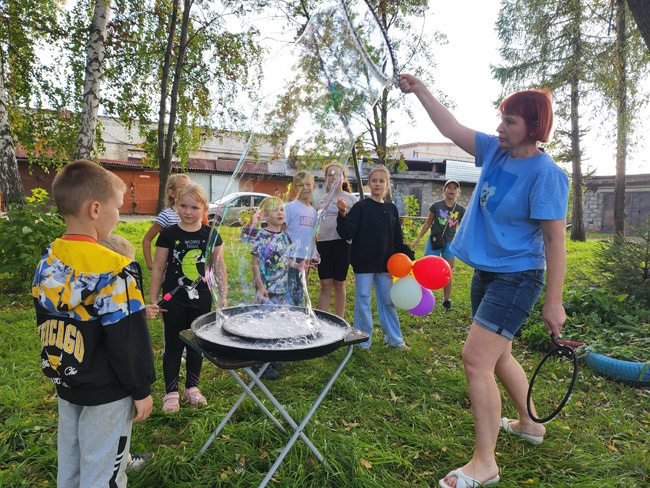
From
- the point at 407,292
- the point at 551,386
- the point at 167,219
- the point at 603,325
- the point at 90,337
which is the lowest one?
the point at 551,386

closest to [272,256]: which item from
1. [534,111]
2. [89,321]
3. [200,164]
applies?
[89,321]

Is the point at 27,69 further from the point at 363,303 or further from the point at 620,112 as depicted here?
the point at 620,112

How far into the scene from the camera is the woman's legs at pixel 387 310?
4.14 meters

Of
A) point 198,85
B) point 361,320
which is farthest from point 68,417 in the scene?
point 198,85

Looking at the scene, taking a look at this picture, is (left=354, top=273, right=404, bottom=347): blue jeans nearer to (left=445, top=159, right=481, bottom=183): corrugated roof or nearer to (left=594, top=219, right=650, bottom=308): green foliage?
(left=594, top=219, right=650, bottom=308): green foliage

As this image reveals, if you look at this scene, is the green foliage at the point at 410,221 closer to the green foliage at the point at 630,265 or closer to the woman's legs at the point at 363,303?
the green foliage at the point at 630,265

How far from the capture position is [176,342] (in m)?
2.81

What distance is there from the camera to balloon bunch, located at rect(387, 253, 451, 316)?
12.4ft

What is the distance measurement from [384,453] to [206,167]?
23.0 m

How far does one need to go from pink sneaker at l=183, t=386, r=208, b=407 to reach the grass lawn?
0.08 meters

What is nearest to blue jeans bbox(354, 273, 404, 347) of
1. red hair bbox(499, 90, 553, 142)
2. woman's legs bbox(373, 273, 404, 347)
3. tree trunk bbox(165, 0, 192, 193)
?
woman's legs bbox(373, 273, 404, 347)

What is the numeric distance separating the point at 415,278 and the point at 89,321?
9.99 feet

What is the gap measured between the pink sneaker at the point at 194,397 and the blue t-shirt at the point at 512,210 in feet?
6.72

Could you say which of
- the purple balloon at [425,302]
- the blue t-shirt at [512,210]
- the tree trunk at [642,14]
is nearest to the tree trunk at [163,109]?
the purple balloon at [425,302]
